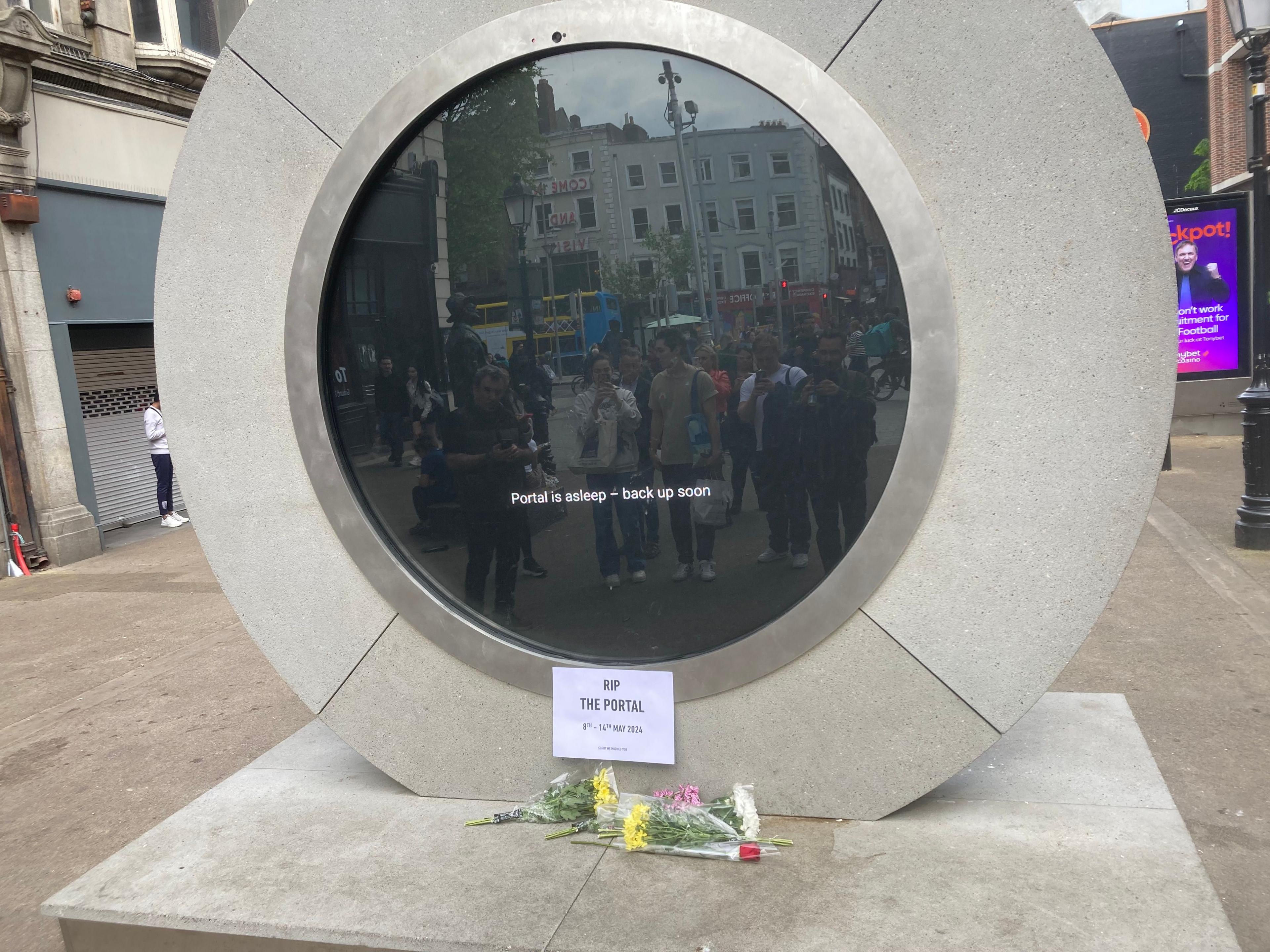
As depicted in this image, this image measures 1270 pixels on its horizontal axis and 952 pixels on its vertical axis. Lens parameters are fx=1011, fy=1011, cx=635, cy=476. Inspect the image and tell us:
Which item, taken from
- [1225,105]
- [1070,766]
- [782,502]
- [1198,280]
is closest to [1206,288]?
[1198,280]

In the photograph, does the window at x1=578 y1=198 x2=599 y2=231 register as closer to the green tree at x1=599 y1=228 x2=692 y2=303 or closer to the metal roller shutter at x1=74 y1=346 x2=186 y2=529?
the green tree at x1=599 y1=228 x2=692 y2=303

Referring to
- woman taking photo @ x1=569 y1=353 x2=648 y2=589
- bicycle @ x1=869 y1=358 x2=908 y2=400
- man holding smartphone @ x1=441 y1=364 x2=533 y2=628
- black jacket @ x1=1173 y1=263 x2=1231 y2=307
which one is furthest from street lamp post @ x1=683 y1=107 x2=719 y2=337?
black jacket @ x1=1173 y1=263 x2=1231 y2=307

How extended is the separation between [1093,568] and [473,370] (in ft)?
6.96

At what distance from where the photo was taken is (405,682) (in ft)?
12.4

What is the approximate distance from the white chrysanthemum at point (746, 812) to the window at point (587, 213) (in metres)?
1.94

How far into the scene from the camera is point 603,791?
3.47 m

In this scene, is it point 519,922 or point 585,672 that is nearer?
point 519,922

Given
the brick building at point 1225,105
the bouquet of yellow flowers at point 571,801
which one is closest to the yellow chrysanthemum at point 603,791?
the bouquet of yellow flowers at point 571,801

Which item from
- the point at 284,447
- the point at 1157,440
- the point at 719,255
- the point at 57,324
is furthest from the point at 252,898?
the point at 57,324

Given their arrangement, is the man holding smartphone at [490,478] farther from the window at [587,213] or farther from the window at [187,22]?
the window at [187,22]

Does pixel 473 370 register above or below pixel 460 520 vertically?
above

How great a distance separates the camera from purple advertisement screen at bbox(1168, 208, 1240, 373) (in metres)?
13.9

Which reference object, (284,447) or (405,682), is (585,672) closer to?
(405,682)

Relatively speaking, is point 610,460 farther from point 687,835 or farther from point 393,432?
point 687,835
